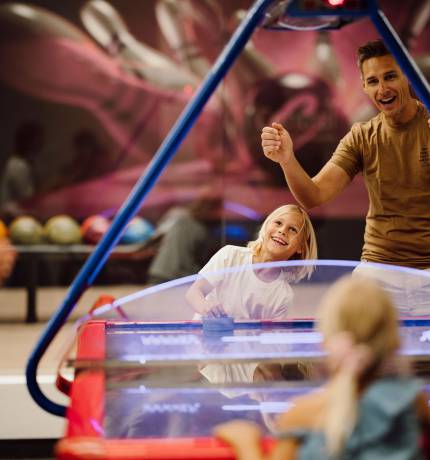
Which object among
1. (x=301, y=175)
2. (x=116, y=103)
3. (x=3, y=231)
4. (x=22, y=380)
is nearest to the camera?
(x=301, y=175)

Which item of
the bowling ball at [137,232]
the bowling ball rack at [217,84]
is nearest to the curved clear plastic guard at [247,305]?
the bowling ball rack at [217,84]

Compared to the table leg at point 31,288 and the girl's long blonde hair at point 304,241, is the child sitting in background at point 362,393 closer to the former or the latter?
the girl's long blonde hair at point 304,241

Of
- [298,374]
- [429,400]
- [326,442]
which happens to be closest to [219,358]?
[298,374]

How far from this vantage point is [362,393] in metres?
1.13

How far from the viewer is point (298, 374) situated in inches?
66.6

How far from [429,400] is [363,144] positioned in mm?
743

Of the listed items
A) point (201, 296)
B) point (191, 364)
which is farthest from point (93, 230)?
point (191, 364)

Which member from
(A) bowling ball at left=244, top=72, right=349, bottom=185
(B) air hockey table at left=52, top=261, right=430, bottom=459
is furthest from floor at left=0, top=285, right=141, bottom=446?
(A) bowling ball at left=244, top=72, right=349, bottom=185

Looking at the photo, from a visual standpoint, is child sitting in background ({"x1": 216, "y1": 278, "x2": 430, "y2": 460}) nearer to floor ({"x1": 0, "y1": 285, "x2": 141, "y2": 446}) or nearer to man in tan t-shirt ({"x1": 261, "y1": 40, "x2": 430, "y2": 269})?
floor ({"x1": 0, "y1": 285, "x2": 141, "y2": 446})

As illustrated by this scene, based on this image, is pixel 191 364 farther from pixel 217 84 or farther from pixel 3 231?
pixel 3 231

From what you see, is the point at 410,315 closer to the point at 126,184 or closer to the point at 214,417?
the point at 214,417

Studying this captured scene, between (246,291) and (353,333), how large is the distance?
1.06 m

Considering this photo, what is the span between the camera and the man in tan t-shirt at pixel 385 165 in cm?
206

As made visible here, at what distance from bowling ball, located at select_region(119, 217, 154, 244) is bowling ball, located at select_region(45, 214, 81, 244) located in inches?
11.5
